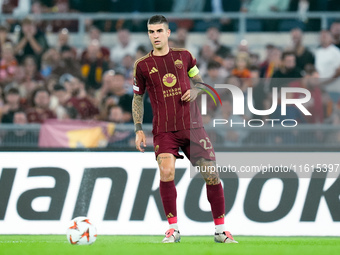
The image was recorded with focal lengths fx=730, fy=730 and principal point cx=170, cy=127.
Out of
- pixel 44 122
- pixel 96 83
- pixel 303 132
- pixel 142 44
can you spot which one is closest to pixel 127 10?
pixel 142 44

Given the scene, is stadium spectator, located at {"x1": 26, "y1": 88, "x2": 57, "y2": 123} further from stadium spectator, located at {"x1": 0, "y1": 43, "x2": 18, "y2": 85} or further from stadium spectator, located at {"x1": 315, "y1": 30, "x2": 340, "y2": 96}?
stadium spectator, located at {"x1": 315, "y1": 30, "x2": 340, "y2": 96}

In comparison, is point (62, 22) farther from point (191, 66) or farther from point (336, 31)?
point (191, 66)

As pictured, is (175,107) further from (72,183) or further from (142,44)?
(142,44)

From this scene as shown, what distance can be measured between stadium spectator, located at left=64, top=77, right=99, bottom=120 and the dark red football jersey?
408 cm

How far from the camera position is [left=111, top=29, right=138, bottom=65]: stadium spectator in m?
14.9

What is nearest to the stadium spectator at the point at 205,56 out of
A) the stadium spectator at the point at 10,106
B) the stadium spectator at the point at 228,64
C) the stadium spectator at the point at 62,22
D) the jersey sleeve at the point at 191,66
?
the stadium spectator at the point at 228,64

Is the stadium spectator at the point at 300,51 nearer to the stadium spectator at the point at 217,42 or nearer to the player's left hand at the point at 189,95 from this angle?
the stadium spectator at the point at 217,42

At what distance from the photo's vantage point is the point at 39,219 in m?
9.99

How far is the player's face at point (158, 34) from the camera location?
7754mm

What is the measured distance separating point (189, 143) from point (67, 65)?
22.6 ft

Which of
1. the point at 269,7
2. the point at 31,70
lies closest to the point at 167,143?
the point at 31,70

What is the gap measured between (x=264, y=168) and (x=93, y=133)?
262 centimetres

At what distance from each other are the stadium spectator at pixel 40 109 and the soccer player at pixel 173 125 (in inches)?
167

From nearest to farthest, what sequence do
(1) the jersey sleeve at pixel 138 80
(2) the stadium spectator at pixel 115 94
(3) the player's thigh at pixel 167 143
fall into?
(3) the player's thigh at pixel 167 143 < (1) the jersey sleeve at pixel 138 80 < (2) the stadium spectator at pixel 115 94
